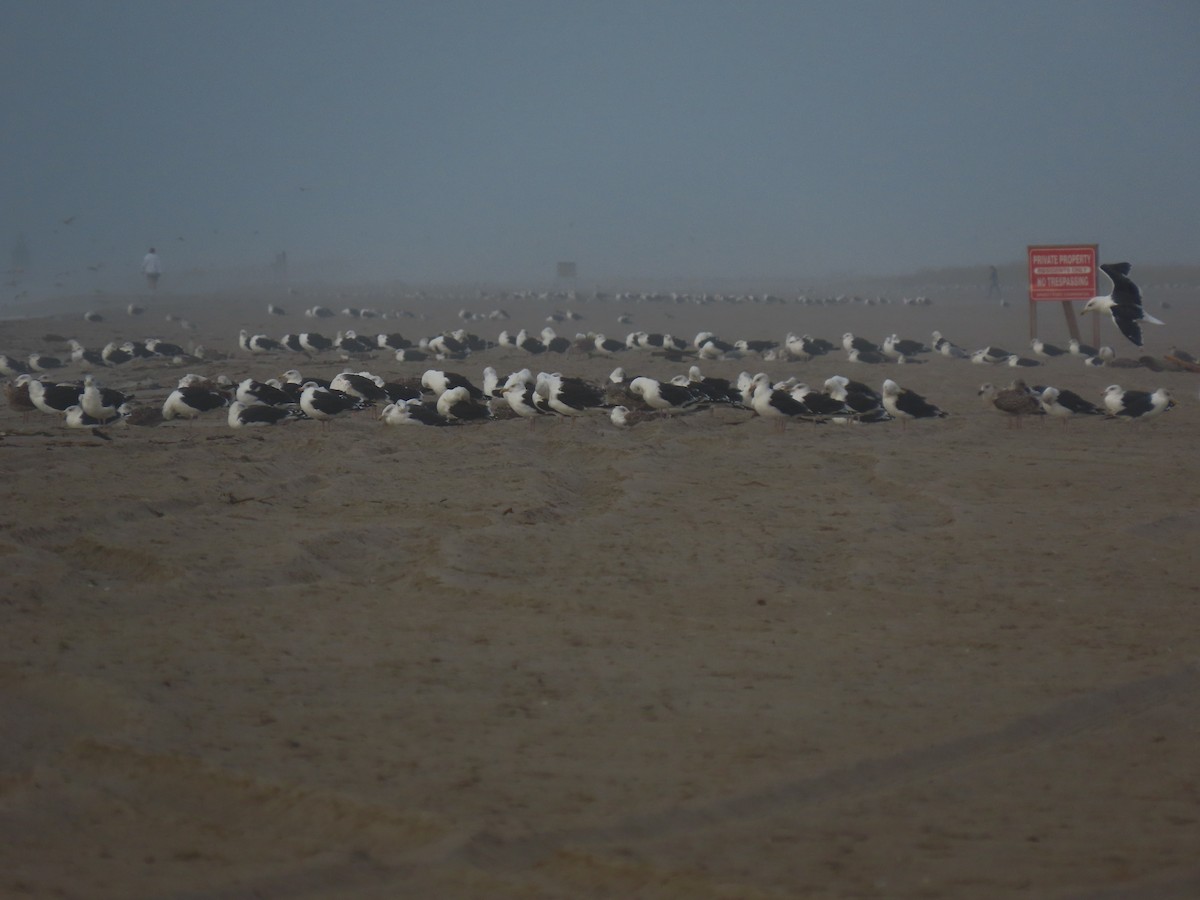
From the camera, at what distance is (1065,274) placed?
77.6 feet

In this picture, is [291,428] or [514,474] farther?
[291,428]

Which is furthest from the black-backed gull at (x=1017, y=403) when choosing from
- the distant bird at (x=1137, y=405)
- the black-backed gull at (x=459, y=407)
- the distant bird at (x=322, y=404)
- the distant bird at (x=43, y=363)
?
the distant bird at (x=43, y=363)

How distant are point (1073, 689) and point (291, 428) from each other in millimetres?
9293

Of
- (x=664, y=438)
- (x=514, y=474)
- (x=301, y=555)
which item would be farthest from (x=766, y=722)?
(x=664, y=438)

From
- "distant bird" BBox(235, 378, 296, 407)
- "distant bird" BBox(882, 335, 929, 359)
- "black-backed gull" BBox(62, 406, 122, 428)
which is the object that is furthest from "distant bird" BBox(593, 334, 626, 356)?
"black-backed gull" BBox(62, 406, 122, 428)

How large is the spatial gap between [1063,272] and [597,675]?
836 inches

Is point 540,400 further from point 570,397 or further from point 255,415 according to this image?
point 255,415

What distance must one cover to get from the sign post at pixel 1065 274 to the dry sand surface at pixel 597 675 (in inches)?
554

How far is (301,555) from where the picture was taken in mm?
6957

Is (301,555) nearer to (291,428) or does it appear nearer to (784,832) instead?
(784,832)

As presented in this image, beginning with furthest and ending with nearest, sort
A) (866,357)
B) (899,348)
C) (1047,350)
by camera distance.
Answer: (899,348), (1047,350), (866,357)

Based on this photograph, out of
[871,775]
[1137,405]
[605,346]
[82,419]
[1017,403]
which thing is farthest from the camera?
[605,346]

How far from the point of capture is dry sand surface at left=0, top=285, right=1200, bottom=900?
3.47 metres

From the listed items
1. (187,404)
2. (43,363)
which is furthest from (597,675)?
(43,363)
